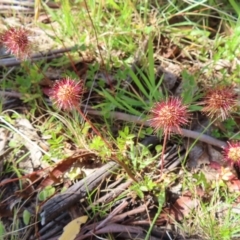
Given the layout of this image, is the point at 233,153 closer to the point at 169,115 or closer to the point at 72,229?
the point at 169,115

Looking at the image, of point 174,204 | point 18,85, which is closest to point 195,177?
point 174,204

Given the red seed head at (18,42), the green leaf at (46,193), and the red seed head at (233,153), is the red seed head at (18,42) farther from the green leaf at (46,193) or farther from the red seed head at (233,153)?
the red seed head at (233,153)

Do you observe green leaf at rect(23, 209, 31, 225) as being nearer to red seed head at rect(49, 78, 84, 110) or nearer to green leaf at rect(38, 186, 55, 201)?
green leaf at rect(38, 186, 55, 201)

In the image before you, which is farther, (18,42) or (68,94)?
(18,42)

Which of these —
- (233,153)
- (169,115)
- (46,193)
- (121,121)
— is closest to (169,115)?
(169,115)

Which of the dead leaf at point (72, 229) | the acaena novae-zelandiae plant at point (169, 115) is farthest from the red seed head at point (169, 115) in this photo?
the dead leaf at point (72, 229)

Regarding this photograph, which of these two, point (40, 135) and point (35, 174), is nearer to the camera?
point (35, 174)

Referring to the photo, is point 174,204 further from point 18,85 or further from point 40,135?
point 18,85
